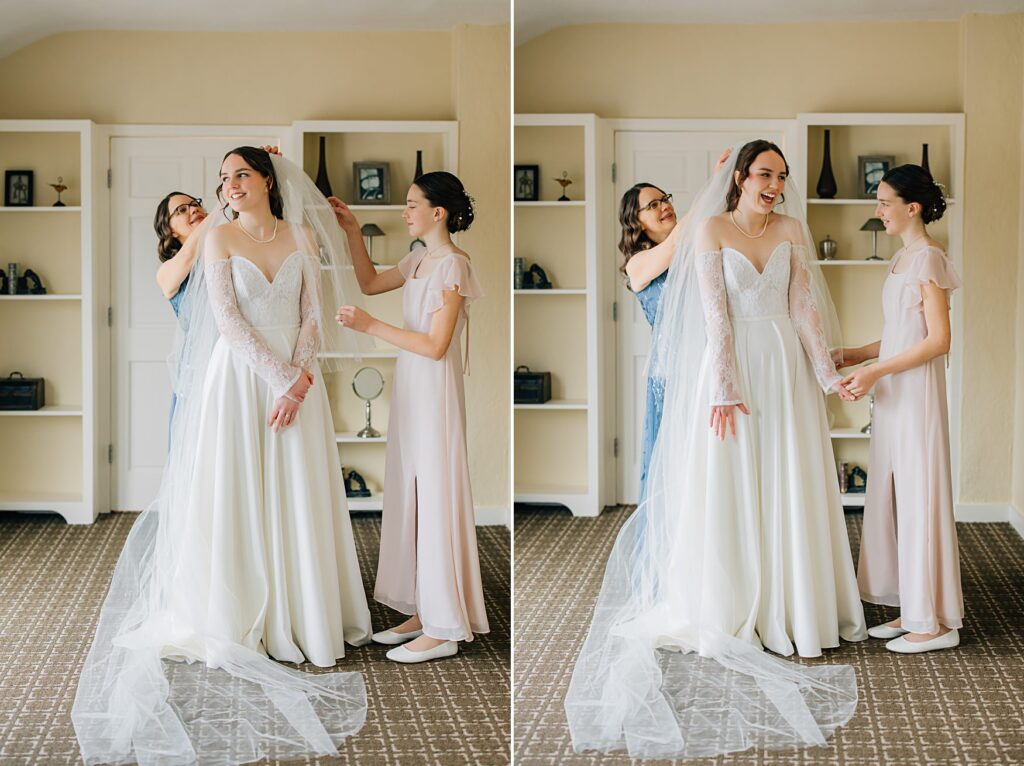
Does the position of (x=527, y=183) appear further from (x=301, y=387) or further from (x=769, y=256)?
(x=301, y=387)

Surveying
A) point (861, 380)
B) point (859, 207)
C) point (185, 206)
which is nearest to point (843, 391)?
point (861, 380)

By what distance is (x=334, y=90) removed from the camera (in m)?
2.41

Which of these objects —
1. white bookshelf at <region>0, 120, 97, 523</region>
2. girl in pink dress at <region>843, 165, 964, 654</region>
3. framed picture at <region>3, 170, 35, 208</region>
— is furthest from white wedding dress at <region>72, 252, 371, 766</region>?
girl in pink dress at <region>843, 165, 964, 654</region>

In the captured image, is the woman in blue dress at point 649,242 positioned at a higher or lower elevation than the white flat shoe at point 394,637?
higher

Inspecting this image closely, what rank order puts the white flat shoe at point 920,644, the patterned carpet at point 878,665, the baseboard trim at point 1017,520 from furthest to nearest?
1. the baseboard trim at point 1017,520
2. the white flat shoe at point 920,644
3. the patterned carpet at point 878,665

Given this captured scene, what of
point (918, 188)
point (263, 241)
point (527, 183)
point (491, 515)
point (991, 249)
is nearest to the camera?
point (527, 183)

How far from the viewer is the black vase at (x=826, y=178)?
2.32 metres

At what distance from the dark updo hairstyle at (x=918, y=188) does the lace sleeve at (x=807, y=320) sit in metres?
0.33

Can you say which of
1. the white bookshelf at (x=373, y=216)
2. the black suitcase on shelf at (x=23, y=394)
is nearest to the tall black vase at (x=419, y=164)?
the white bookshelf at (x=373, y=216)

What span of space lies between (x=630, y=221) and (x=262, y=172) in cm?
89

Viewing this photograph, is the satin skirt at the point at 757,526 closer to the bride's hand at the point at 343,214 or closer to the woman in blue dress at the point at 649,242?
the woman in blue dress at the point at 649,242

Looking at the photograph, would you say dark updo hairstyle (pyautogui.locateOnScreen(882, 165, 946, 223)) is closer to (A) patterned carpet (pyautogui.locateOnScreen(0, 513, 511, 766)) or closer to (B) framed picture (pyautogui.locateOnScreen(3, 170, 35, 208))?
(A) patterned carpet (pyautogui.locateOnScreen(0, 513, 511, 766))

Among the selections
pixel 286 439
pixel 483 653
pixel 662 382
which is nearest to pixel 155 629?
pixel 286 439

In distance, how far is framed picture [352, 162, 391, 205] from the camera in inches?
95.8
